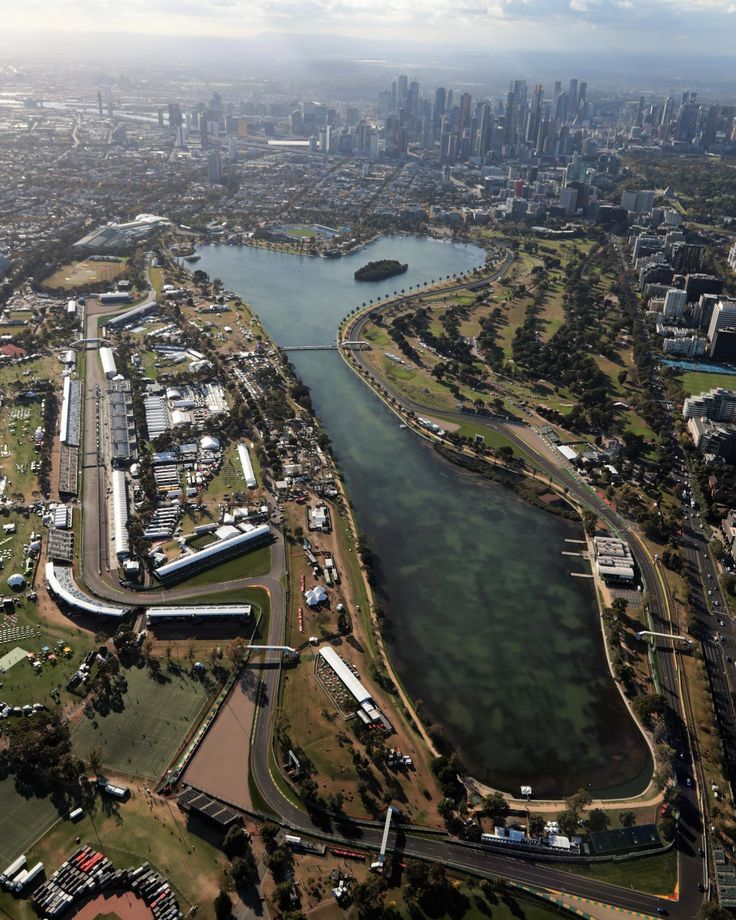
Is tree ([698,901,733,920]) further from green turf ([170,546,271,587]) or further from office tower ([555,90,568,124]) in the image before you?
office tower ([555,90,568,124])

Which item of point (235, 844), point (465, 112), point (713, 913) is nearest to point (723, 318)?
point (713, 913)

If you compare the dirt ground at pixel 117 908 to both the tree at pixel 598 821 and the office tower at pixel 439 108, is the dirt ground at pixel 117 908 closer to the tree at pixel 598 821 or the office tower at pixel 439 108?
the tree at pixel 598 821

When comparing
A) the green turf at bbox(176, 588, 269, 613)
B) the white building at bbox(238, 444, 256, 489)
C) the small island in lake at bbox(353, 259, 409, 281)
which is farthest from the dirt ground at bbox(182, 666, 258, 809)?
the small island in lake at bbox(353, 259, 409, 281)

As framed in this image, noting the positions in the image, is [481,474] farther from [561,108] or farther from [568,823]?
[561,108]

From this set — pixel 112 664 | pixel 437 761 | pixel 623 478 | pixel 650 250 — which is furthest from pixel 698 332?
pixel 112 664

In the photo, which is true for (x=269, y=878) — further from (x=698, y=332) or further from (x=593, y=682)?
(x=698, y=332)

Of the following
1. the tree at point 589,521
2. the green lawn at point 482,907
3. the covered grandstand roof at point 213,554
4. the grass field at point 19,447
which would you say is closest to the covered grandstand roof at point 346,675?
the green lawn at point 482,907
